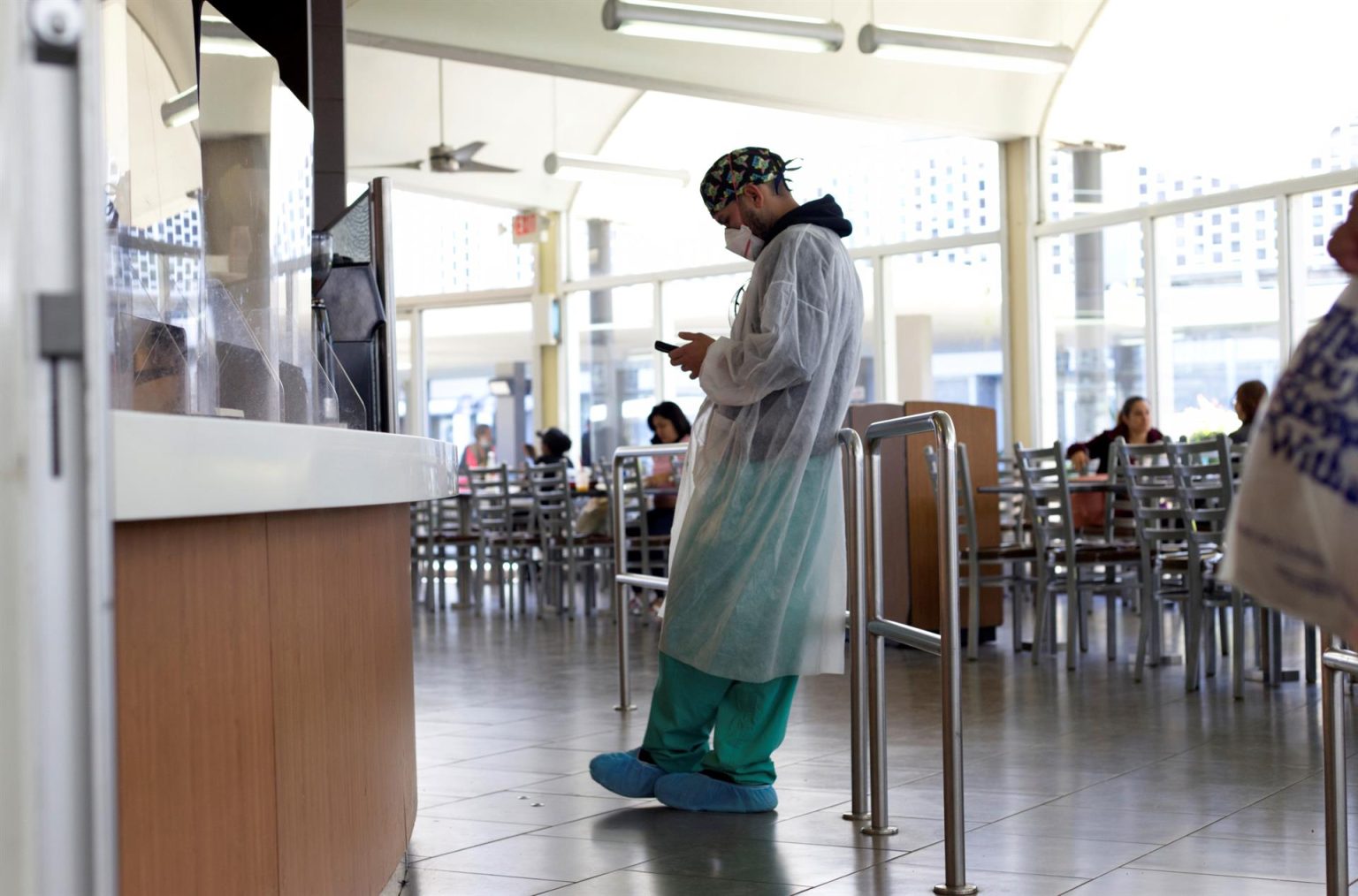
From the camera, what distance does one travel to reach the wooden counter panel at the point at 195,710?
1.28 metres

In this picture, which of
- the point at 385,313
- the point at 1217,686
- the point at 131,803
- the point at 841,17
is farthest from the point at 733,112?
the point at 131,803

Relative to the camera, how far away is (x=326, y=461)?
1.66 meters

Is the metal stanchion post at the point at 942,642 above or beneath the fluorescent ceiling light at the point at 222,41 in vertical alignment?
beneath

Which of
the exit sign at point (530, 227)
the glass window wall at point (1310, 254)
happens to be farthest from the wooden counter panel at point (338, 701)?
the exit sign at point (530, 227)

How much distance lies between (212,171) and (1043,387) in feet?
28.7

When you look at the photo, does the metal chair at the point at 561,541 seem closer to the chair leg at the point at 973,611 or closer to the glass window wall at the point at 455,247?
the chair leg at the point at 973,611

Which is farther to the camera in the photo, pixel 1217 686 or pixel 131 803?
pixel 1217 686

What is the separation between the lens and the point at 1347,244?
1.07m

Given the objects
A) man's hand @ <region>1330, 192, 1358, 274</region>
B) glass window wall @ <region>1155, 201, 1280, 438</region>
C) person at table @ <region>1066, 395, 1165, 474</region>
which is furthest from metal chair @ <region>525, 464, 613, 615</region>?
man's hand @ <region>1330, 192, 1358, 274</region>

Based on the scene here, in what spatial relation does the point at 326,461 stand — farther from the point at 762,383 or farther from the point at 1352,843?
the point at 1352,843

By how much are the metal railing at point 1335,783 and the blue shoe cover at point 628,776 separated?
1408 millimetres

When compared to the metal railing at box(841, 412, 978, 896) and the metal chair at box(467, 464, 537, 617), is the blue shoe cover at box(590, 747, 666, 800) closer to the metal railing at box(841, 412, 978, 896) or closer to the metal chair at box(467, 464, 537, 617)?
the metal railing at box(841, 412, 978, 896)

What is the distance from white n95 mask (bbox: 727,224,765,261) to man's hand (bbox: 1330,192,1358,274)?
79.3 inches

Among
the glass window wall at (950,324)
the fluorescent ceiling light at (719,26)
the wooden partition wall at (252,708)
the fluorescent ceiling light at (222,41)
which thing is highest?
the fluorescent ceiling light at (719,26)
